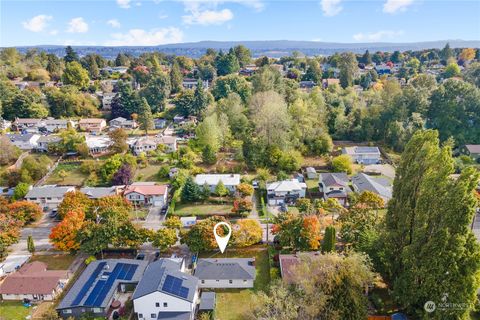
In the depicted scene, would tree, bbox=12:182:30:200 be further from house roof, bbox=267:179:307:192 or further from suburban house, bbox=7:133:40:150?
house roof, bbox=267:179:307:192

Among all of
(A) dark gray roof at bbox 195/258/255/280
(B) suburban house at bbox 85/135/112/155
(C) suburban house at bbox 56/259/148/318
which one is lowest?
(C) suburban house at bbox 56/259/148/318

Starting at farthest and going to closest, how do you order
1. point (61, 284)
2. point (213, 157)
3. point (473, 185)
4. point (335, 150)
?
point (335, 150) < point (213, 157) < point (61, 284) < point (473, 185)

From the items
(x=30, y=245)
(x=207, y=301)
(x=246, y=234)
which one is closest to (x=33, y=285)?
(x=30, y=245)

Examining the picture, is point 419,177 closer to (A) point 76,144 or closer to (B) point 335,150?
(B) point 335,150

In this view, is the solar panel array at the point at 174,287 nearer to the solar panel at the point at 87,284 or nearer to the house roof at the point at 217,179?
the solar panel at the point at 87,284

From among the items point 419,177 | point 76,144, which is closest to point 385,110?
point 419,177

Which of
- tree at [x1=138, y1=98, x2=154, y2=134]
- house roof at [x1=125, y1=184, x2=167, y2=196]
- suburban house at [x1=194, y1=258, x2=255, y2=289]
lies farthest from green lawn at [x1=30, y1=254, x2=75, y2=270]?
tree at [x1=138, y1=98, x2=154, y2=134]
